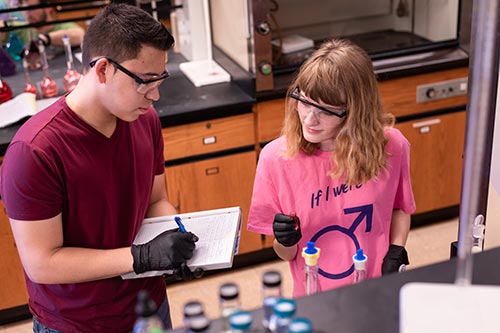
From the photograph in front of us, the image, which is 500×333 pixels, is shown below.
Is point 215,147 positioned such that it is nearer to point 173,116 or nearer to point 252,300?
point 173,116

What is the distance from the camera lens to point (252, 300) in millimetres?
2793

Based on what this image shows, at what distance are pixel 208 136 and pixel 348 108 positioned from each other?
125cm

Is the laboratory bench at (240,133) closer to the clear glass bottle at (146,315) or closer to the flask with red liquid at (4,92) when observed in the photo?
the flask with red liquid at (4,92)

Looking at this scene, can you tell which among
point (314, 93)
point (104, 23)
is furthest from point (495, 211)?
point (104, 23)

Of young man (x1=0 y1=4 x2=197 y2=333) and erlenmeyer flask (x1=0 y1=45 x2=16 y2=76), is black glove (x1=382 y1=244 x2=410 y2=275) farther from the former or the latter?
erlenmeyer flask (x1=0 y1=45 x2=16 y2=76)

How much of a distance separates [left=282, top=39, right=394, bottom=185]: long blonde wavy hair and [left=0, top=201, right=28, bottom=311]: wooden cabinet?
58.4 inches

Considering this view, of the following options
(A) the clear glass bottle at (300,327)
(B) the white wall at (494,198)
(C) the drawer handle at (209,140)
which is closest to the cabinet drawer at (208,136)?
(C) the drawer handle at (209,140)

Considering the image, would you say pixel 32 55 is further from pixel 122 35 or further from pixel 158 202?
pixel 122 35

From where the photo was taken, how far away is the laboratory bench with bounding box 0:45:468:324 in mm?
2736

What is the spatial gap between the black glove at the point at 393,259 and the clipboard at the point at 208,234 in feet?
1.28

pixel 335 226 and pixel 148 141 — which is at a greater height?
pixel 148 141

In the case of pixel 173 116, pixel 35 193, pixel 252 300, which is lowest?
pixel 252 300

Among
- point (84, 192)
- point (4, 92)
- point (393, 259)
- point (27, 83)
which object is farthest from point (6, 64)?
point (393, 259)

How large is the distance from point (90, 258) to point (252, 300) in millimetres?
1413
